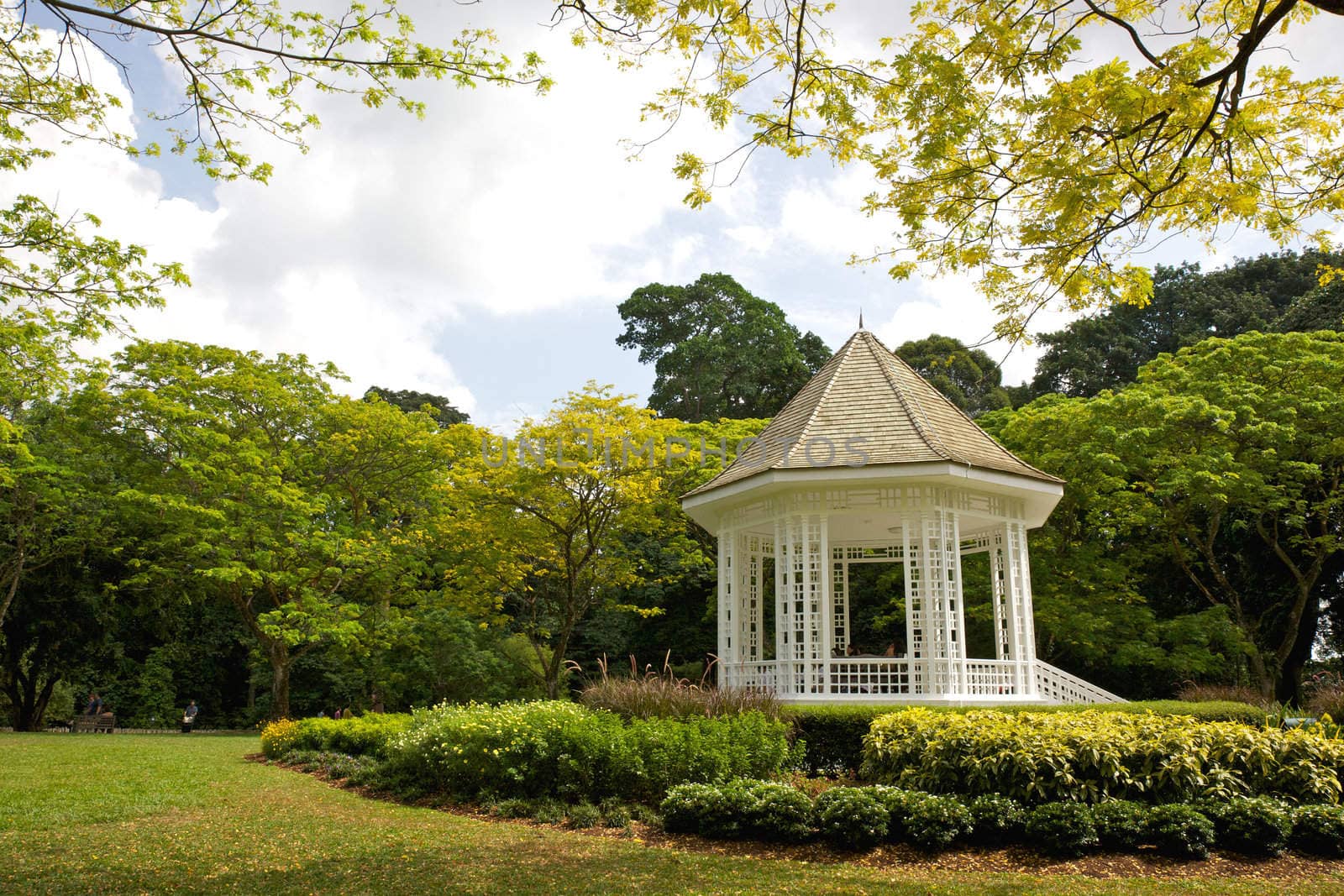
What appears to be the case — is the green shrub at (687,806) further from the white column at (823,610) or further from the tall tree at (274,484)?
the tall tree at (274,484)

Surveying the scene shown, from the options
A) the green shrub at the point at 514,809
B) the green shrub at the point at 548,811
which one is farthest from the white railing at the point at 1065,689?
the green shrub at the point at 514,809

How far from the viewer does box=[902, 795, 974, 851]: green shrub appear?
7.11m

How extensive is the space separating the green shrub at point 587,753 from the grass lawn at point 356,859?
0.79 metres

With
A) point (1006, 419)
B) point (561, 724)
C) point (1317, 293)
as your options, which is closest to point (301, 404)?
point (561, 724)

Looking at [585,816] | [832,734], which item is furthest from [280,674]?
[585,816]

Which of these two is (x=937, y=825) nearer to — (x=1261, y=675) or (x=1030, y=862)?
(x=1030, y=862)

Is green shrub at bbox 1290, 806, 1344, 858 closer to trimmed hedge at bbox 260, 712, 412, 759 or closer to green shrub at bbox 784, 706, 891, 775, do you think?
green shrub at bbox 784, 706, 891, 775

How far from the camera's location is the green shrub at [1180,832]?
678 cm

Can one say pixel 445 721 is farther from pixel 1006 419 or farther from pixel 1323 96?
pixel 1006 419

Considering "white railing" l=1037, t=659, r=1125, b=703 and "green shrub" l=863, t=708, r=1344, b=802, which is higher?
"white railing" l=1037, t=659, r=1125, b=703

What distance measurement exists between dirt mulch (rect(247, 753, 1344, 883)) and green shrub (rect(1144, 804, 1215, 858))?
3.0 inches

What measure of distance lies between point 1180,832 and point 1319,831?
3.54ft

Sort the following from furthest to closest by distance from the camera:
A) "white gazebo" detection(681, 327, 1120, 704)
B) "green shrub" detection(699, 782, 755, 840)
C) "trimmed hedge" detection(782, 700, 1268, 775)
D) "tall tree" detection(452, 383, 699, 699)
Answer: "tall tree" detection(452, 383, 699, 699) < "white gazebo" detection(681, 327, 1120, 704) < "trimmed hedge" detection(782, 700, 1268, 775) < "green shrub" detection(699, 782, 755, 840)

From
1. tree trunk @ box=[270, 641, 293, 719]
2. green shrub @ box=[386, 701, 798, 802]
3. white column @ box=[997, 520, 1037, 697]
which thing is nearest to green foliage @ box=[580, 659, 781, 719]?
green shrub @ box=[386, 701, 798, 802]
